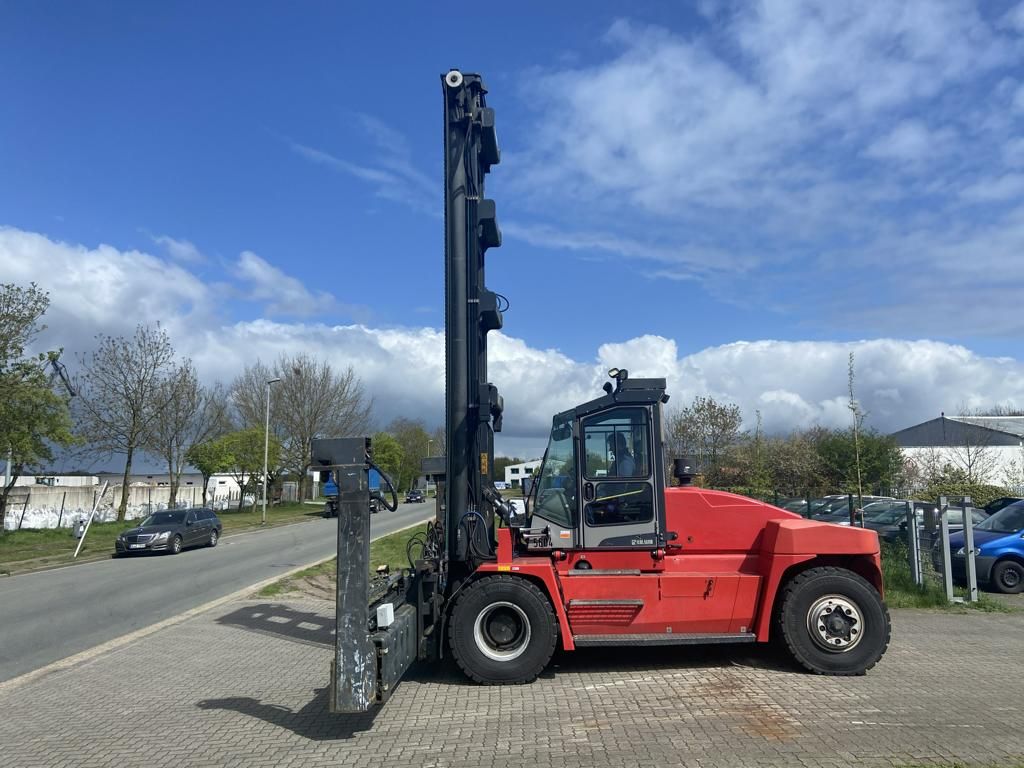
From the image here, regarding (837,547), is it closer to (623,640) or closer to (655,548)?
(655,548)

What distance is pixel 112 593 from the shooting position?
15523mm

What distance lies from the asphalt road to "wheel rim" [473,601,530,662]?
18.5 ft

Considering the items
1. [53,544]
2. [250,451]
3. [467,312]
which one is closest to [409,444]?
[250,451]

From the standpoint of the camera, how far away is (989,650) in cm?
865

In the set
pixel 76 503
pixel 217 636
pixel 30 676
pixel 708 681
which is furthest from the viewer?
pixel 76 503

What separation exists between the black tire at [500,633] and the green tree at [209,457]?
38.8 m

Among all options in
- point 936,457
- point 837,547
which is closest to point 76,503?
point 837,547

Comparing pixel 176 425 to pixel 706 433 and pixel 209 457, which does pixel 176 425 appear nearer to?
pixel 209 457

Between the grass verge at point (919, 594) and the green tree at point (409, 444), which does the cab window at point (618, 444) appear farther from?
the green tree at point (409, 444)

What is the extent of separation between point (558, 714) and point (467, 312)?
13.4 feet

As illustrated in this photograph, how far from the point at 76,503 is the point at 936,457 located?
4052 centimetres

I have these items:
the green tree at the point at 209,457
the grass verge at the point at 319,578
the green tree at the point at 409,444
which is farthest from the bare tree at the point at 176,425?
the green tree at the point at 409,444

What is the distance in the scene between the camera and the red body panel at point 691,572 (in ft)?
24.1

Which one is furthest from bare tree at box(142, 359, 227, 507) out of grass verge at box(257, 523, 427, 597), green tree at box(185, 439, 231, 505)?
grass verge at box(257, 523, 427, 597)
